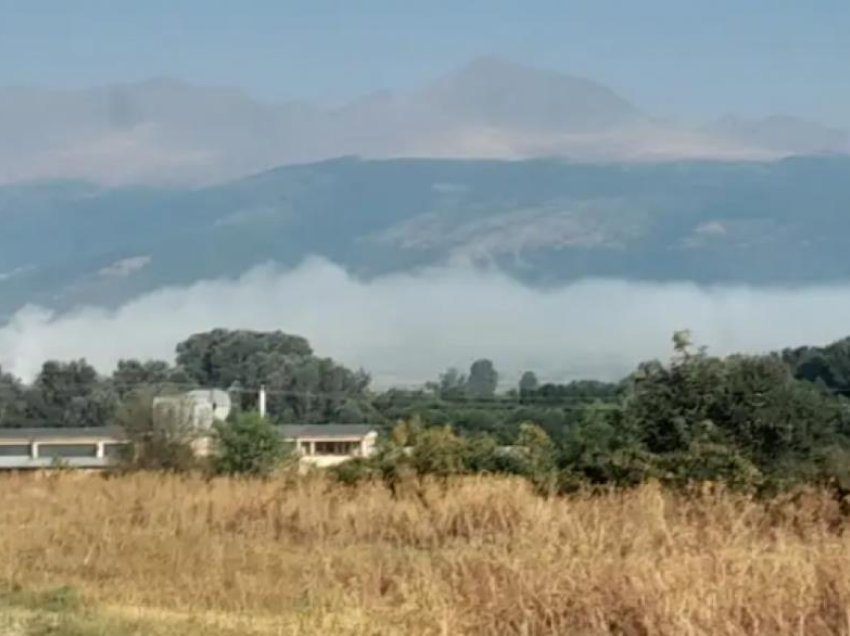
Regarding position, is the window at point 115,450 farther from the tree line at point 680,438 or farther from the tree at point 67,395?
the tree at point 67,395

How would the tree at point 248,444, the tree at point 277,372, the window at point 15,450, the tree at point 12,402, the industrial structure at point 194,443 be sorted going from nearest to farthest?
1. the tree at point 248,444
2. the industrial structure at point 194,443
3. the window at point 15,450
4. the tree at point 277,372
5. the tree at point 12,402

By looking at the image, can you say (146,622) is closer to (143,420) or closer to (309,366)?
(143,420)

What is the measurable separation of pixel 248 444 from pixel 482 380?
1318 inches

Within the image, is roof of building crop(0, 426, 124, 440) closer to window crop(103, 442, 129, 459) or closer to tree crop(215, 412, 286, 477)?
window crop(103, 442, 129, 459)

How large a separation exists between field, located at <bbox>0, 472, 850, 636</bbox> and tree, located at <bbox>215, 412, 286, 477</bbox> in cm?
1438

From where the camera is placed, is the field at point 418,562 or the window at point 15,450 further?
the window at point 15,450

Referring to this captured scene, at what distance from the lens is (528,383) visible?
232ft

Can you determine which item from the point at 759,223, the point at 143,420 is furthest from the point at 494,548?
the point at 759,223

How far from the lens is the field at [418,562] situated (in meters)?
9.48

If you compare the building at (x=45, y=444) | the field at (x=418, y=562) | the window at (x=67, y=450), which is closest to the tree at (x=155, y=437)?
the building at (x=45, y=444)

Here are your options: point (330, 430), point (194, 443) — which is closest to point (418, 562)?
point (194, 443)

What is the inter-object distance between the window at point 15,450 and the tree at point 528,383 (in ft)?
71.3

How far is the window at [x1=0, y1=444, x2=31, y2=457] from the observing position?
74.1 m

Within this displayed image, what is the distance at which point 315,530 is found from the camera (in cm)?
2003
